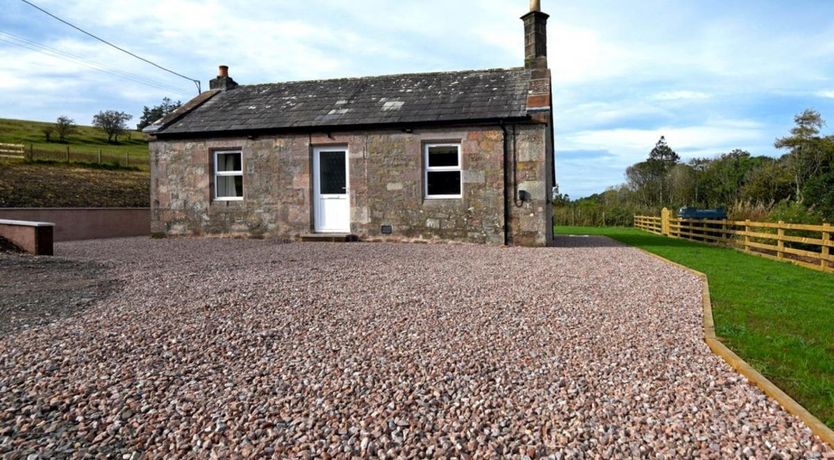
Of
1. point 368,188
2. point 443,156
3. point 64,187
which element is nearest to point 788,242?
point 443,156

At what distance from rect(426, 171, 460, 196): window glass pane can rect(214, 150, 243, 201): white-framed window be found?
207 inches

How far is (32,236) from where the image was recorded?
936 cm

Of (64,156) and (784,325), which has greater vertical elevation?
(64,156)

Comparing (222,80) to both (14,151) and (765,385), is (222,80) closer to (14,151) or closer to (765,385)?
(765,385)

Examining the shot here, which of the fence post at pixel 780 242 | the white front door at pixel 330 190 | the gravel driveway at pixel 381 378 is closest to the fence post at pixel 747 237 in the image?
the fence post at pixel 780 242

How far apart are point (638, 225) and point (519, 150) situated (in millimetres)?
21460

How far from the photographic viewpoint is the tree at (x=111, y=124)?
48.9m

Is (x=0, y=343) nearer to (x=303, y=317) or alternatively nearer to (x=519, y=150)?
(x=303, y=317)

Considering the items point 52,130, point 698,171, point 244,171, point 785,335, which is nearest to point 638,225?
point 698,171

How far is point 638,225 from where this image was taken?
1187 inches

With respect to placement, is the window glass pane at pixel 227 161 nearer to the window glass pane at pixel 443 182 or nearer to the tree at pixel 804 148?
the window glass pane at pixel 443 182

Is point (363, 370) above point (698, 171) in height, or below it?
below

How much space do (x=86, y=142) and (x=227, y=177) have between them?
40943 mm

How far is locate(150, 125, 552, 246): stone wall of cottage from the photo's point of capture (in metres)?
11.7
